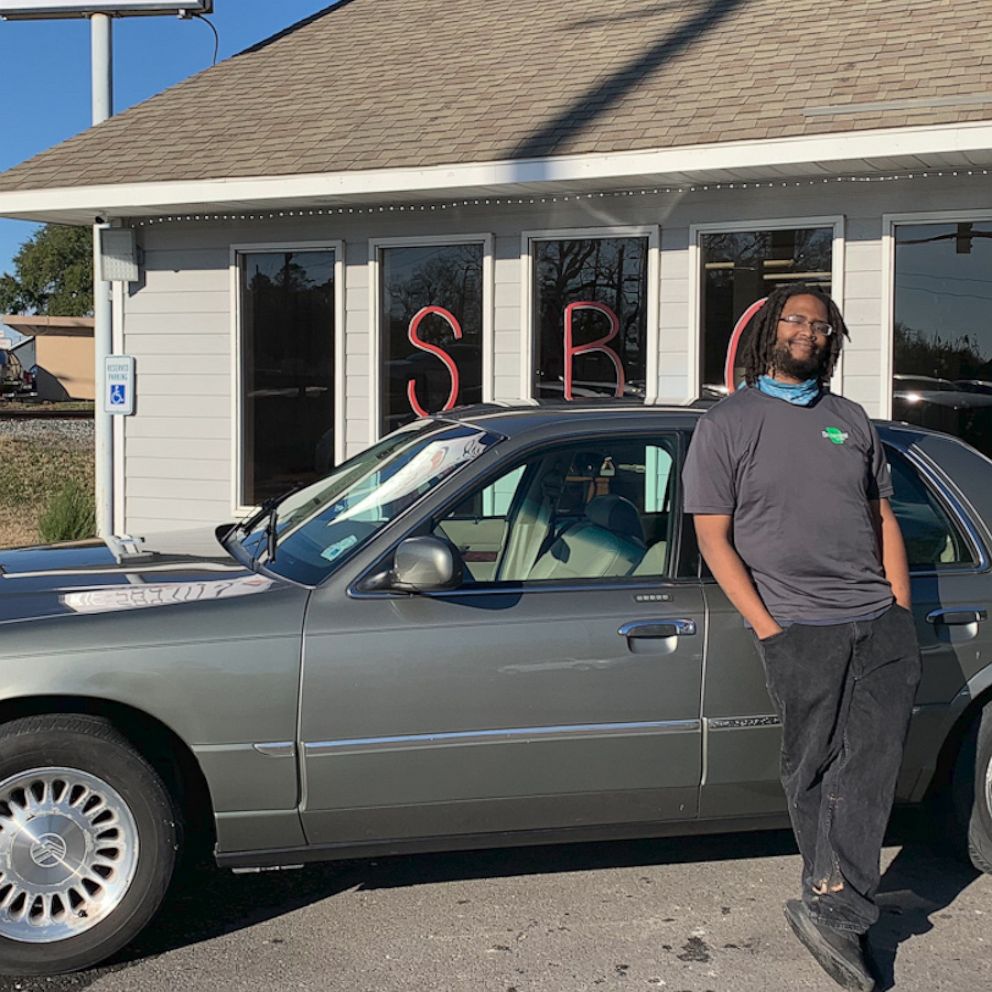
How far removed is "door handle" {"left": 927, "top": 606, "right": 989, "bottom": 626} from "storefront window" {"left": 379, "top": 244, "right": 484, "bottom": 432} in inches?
223

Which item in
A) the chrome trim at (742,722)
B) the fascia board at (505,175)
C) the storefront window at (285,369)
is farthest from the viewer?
the storefront window at (285,369)

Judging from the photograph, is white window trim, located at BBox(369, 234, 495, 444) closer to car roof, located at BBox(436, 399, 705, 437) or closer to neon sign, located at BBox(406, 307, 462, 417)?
neon sign, located at BBox(406, 307, 462, 417)

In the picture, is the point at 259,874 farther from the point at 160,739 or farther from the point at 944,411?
the point at 944,411

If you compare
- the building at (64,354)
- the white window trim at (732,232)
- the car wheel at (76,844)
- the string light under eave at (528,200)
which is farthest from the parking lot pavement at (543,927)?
the building at (64,354)

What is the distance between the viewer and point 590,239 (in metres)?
9.11

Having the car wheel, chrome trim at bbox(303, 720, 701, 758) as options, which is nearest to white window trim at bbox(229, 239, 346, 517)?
chrome trim at bbox(303, 720, 701, 758)

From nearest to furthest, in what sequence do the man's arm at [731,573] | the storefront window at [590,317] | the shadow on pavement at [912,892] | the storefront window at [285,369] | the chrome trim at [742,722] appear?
1. the man's arm at [731,573]
2. the shadow on pavement at [912,892]
3. the chrome trim at [742,722]
4. the storefront window at [590,317]
5. the storefront window at [285,369]

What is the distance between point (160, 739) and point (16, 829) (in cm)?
46

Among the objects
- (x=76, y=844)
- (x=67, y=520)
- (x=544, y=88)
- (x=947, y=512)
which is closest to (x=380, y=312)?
(x=544, y=88)

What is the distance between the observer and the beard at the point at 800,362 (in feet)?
12.3

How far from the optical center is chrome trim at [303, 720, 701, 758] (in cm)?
381

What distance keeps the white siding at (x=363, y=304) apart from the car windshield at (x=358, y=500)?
14.6ft

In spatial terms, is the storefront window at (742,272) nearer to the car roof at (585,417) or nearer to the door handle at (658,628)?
the car roof at (585,417)

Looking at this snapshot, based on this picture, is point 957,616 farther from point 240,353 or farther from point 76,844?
point 240,353
